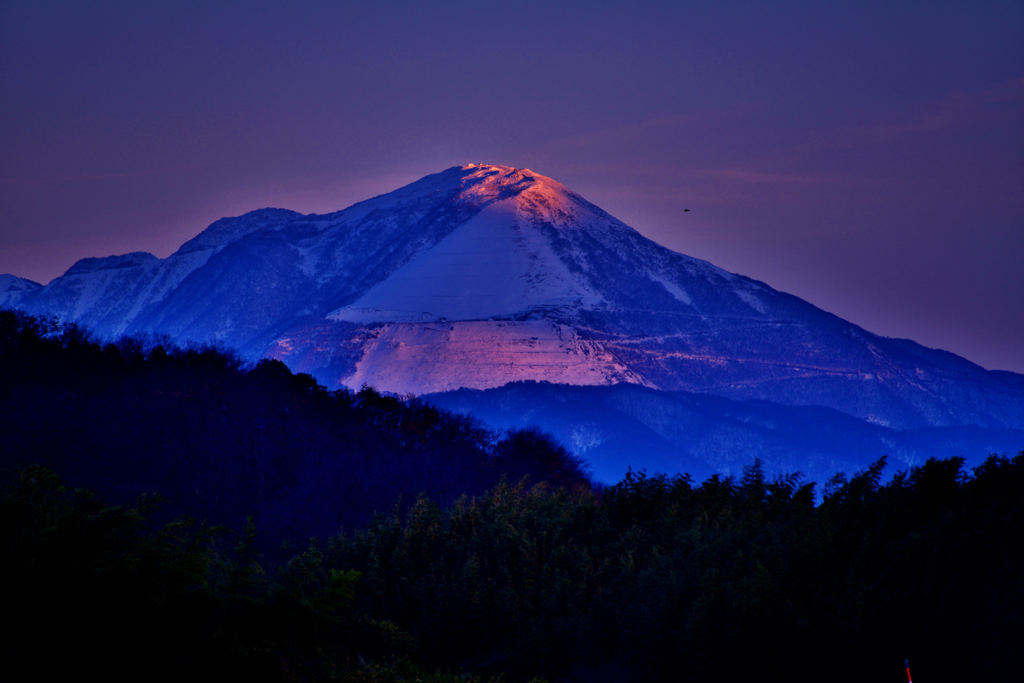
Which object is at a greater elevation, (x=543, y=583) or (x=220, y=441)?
(x=220, y=441)

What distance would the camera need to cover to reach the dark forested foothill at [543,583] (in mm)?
12508

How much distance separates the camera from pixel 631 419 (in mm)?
196375

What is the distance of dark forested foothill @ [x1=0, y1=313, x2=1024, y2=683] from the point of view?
492 inches

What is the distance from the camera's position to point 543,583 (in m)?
27.5

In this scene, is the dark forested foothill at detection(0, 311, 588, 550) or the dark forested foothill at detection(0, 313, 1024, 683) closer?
the dark forested foothill at detection(0, 313, 1024, 683)

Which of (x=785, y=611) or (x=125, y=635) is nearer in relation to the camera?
(x=125, y=635)

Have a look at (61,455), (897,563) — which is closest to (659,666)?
(897,563)

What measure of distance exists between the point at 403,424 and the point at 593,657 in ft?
151

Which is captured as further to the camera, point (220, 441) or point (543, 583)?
point (220, 441)

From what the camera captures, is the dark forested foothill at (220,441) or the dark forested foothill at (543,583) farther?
the dark forested foothill at (220,441)

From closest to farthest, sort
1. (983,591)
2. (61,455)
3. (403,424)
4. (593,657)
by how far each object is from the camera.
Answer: (983,591), (593,657), (61,455), (403,424)

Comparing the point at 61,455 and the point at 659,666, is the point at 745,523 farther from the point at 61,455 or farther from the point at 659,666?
the point at 61,455

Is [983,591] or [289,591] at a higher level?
[289,591]

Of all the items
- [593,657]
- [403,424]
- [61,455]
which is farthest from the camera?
[403,424]
